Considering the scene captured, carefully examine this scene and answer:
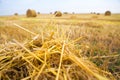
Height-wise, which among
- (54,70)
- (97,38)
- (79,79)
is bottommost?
(97,38)

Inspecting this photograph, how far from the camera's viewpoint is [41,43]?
1938 millimetres

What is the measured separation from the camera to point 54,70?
160cm

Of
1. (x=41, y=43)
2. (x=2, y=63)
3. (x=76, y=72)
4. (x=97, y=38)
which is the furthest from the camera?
(x=97, y=38)

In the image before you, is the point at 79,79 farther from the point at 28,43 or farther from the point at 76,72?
the point at 28,43

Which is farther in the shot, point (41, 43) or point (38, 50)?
point (41, 43)

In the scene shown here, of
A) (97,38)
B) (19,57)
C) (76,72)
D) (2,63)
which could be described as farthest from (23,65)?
(97,38)

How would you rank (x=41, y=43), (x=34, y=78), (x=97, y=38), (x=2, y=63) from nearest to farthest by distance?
1. (x=34, y=78)
2. (x=2, y=63)
3. (x=41, y=43)
4. (x=97, y=38)

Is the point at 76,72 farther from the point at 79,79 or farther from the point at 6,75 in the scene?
the point at 6,75

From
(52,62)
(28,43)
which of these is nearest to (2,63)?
(28,43)

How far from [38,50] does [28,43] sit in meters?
0.24

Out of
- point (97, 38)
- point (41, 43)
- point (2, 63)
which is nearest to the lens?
point (2, 63)

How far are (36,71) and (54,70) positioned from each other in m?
0.13

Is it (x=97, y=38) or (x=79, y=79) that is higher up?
(x=79, y=79)

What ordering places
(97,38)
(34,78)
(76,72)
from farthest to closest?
(97,38), (76,72), (34,78)
